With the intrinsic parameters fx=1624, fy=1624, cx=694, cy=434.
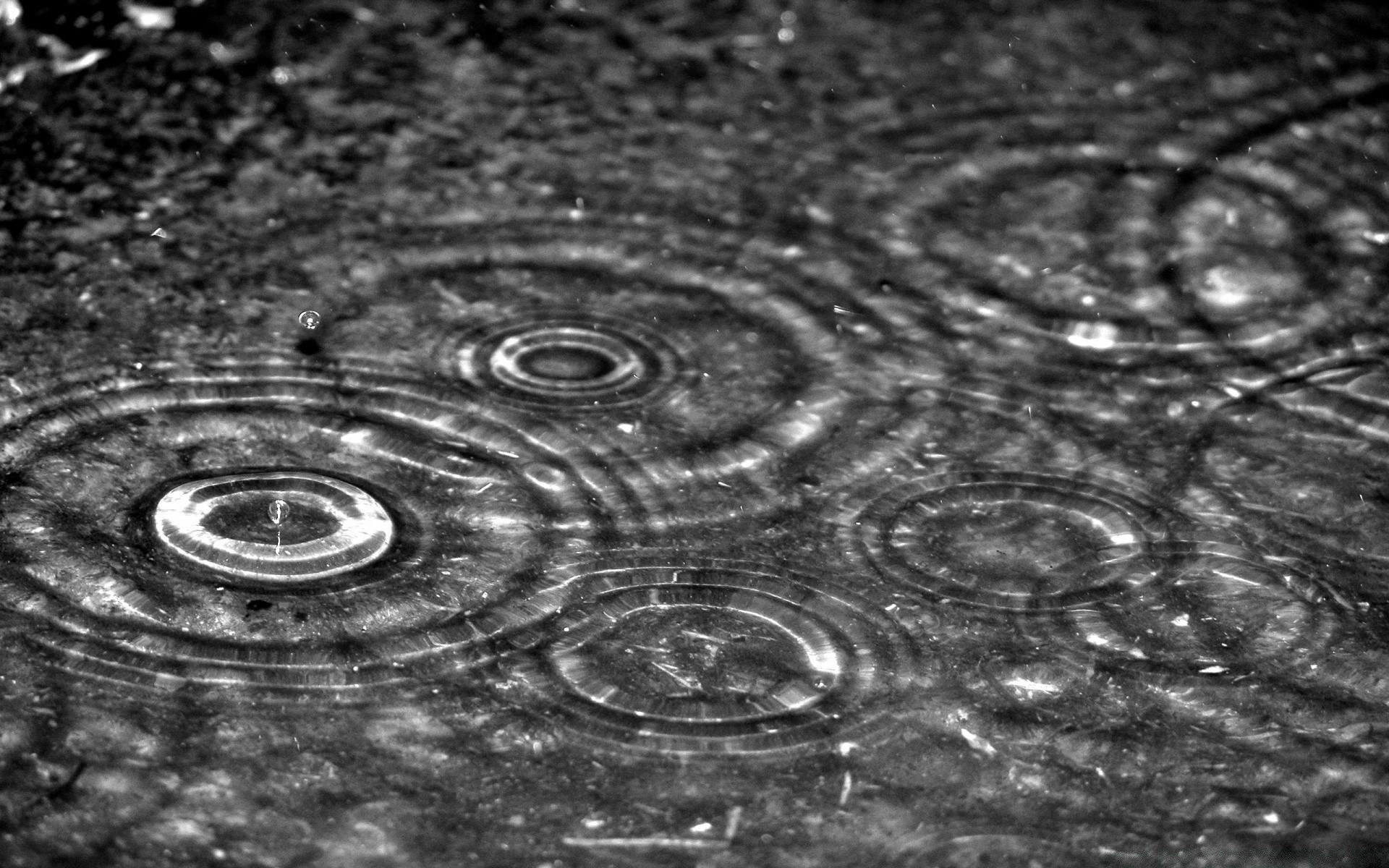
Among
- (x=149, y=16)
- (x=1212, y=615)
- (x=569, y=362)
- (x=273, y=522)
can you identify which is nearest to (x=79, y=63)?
(x=149, y=16)

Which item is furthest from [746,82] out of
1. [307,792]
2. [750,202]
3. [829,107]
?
[307,792]

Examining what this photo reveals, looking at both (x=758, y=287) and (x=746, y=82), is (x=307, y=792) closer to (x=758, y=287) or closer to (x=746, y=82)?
(x=758, y=287)

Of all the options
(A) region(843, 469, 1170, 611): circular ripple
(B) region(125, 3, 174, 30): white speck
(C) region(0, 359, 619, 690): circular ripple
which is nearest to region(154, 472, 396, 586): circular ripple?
(C) region(0, 359, 619, 690): circular ripple

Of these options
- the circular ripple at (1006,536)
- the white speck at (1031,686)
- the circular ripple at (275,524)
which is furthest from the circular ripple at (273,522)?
the white speck at (1031,686)

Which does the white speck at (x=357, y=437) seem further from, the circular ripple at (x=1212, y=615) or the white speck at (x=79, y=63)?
the white speck at (x=79, y=63)

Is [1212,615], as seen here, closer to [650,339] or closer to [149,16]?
[650,339]

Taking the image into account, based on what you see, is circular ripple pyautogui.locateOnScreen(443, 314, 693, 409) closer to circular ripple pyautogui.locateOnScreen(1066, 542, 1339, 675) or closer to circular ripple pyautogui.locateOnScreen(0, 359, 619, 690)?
circular ripple pyautogui.locateOnScreen(0, 359, 619, 690)
